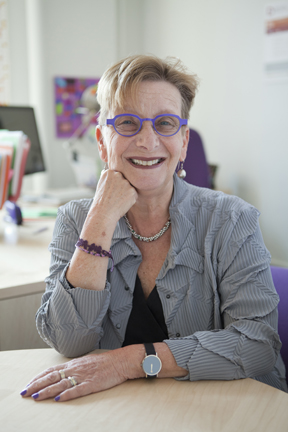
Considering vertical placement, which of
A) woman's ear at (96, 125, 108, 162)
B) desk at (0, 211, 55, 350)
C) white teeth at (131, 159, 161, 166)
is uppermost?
woman's ear at (96, 125, 108, 162)

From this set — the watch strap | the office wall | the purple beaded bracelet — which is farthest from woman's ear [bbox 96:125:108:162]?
the office wall

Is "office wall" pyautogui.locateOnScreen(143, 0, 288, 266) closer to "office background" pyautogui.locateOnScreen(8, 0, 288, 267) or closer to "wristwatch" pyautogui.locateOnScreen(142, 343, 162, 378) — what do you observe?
"office background" pyautogui.locateOnScreen(8, 0, 288, 267)

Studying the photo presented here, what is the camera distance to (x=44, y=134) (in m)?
3.92

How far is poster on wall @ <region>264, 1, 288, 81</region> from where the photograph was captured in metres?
2.98

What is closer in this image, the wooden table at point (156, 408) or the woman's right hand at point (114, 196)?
the wooden table at point (156, 408)

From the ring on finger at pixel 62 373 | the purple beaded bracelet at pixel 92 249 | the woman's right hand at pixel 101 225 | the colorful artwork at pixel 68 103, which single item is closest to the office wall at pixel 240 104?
the colorful artwork at pixel 68 103

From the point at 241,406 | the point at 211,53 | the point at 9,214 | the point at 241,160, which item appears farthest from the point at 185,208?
the point at 211,53

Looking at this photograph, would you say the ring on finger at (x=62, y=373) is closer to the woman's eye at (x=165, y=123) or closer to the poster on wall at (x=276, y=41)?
the woman's eye at (x=165, y=123)

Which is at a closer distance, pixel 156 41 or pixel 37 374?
pixel 37 374

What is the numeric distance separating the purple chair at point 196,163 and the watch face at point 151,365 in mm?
1588

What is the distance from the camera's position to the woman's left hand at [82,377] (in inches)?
34.3

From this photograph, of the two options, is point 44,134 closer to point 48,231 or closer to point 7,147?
point 7,147

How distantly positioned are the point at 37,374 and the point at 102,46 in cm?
371

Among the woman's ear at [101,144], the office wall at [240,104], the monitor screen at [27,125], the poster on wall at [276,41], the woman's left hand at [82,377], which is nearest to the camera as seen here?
the woman's left hand at [82,377]
